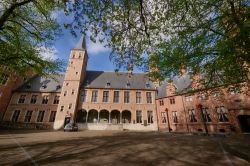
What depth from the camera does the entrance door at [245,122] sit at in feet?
67.0

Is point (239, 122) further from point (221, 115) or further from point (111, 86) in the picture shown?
point (111, 86)

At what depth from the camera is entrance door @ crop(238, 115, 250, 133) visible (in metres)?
20.4

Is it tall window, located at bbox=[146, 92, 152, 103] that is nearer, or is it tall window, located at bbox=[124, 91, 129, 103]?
tall window, located at bbox=[124, 91, 129, 103]

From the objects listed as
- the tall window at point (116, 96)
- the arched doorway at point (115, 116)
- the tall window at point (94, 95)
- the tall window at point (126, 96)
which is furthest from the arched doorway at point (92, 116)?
the tall window at point (126, 96)

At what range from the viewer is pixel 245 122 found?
2075 centimetres

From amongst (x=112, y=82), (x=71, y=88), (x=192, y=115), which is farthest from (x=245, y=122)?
(x=71, y=88)

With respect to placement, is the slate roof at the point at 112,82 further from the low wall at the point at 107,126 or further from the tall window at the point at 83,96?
the low wall at the point at 107,126

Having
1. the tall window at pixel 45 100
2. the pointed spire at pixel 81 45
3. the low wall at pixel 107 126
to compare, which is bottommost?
the low wall at pixel 107 126

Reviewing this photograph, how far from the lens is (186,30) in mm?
→ 8688

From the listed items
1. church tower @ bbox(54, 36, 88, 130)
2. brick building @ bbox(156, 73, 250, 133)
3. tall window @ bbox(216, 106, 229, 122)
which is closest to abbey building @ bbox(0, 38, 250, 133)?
church tower @ bbox(54, 36, 88, 130)

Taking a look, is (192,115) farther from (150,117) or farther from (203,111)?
(150,117)

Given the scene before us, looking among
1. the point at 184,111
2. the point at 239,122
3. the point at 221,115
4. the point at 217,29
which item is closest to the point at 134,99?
the point at 184,111

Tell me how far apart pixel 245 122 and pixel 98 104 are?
85.5 feet

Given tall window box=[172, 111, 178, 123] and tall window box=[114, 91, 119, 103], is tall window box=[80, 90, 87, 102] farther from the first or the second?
tall window box=[172, 111, 178, 123]
